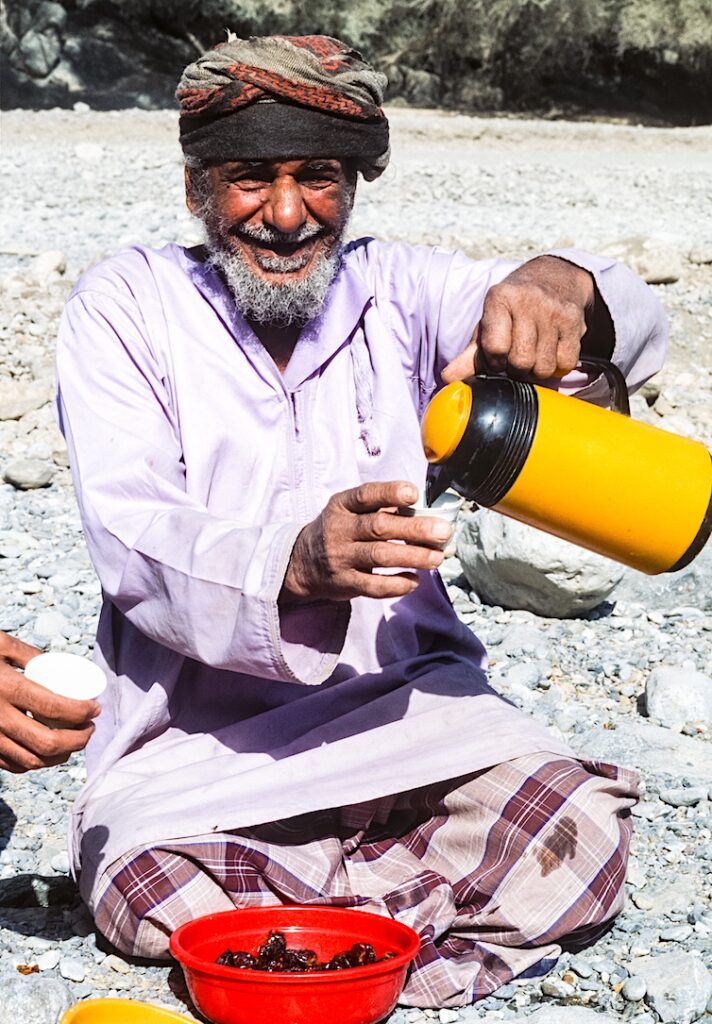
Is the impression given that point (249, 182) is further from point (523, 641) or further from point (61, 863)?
point (523, 641)

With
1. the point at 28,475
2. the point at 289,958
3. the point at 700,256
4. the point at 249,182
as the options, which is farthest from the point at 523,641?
the point at 700,256

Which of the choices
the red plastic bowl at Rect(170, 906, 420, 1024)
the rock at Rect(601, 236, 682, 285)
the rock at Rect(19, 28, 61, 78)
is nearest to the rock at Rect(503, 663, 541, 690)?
the red plastic bowl at Rect(170, 906, 420, 1024)

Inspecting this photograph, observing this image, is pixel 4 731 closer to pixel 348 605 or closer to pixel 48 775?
pixel 348 605

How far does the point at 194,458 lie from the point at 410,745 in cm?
72

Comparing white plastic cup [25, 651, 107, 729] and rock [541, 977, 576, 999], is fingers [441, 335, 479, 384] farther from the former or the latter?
rock [541, 977, 576, 999]

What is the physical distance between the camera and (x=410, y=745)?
111 inches

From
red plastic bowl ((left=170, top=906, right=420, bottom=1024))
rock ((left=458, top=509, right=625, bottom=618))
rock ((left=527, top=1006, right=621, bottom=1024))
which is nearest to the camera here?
red plastic bowl ((left=170, top=906, right=420, bottom=1024))

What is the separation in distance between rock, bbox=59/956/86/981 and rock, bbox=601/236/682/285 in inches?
280

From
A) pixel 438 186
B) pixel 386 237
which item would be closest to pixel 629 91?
pixel 438 186

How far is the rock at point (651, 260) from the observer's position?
9031 millimetres

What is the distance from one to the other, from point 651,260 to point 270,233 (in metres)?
6.60

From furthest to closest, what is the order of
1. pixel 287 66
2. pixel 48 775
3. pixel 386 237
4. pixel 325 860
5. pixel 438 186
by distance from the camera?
pixel 438 186, pixel 386 237, pixel 48 775, pixel 287 66, pixel 325 860

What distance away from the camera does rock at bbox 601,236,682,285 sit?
9.03 m

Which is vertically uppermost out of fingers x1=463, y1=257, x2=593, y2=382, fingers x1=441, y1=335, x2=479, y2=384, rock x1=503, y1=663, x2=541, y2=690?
fingers x1=463, y1=257, x2=593, y2=382
